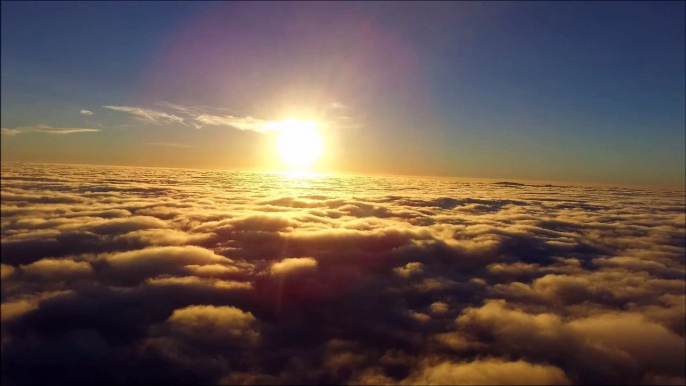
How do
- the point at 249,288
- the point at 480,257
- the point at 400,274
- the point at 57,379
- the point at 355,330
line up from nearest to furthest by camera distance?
1. the point at 57,379
2. the point at 355,330
3. the point at 249,288
4. the point at 400,274
5. the point at 480,257

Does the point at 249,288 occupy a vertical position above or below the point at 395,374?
above

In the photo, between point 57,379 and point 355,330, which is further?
point 355,330

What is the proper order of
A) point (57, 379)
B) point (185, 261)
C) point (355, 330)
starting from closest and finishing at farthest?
point (57, 379) → point (355, 330) → point (185, 261)

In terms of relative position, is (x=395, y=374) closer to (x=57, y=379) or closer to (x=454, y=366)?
(x=454, y=366)

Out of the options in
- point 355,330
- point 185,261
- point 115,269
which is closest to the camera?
point 355,330

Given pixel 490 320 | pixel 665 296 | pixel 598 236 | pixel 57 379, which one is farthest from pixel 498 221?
pixel 57 379

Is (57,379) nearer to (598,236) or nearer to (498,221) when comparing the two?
(498,221)

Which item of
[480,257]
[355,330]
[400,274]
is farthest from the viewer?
[480,257]

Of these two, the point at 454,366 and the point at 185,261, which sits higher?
the point at 185,261

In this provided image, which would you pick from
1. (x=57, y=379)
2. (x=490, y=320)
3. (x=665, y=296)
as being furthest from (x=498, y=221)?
(x=57, y=379)
